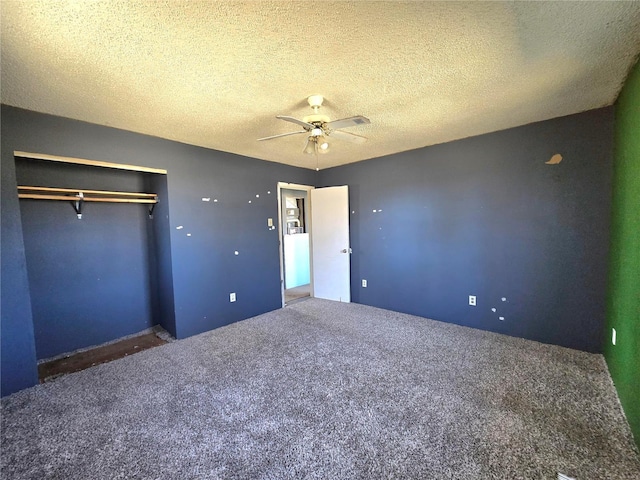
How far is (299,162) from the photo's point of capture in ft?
14.1

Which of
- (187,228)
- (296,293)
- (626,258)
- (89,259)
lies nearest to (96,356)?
(89,259)

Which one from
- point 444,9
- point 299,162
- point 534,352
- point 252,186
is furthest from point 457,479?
point 299,162

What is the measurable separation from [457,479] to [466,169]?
308cm

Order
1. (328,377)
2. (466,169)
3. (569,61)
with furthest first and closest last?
(466,169), (328,377), (569,61)

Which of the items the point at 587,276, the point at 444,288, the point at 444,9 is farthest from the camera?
the point at 444,288

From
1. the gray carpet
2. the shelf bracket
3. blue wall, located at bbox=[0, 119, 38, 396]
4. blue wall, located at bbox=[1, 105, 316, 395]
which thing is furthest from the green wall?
the shelf bracket

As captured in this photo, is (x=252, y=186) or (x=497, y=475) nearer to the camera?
(x=497, y=475)

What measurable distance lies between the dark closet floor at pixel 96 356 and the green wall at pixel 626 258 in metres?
4.11

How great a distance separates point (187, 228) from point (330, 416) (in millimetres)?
2618

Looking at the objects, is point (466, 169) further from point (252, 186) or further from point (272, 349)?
point (272, 349)

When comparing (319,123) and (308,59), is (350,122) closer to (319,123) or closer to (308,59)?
(319,123)

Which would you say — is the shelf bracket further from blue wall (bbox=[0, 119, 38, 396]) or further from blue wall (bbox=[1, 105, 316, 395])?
blue wall (bbox=[0, 119, 38, 396])

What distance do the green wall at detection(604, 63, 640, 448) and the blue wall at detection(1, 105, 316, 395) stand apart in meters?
3.71

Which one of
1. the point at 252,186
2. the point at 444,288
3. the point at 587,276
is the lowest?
the point at 444,288
